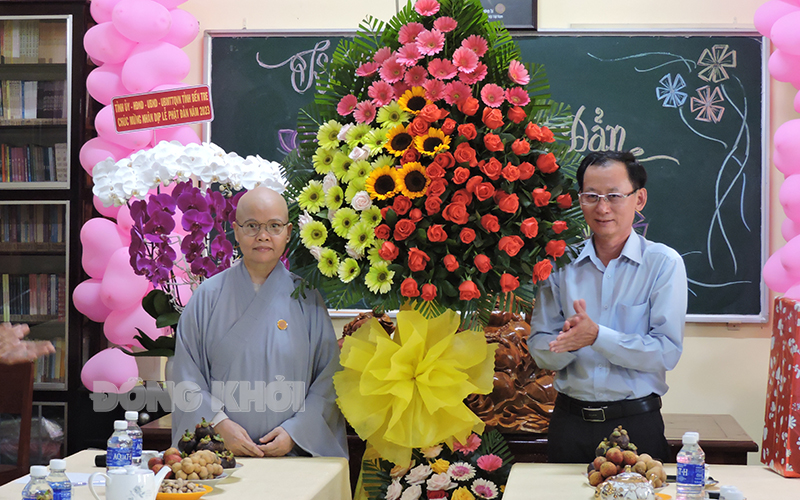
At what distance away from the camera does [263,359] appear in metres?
2.20

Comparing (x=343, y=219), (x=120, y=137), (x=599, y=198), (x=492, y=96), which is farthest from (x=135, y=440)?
(x=120, y=137)

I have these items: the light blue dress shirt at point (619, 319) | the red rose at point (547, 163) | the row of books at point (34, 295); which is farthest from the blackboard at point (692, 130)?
the row of books at point (34, 295)

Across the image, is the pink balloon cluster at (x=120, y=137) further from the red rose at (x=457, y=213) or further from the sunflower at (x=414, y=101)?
the red rose at (x=457, y=213)

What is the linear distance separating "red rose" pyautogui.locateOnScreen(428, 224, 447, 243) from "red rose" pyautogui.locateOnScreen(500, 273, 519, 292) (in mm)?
170

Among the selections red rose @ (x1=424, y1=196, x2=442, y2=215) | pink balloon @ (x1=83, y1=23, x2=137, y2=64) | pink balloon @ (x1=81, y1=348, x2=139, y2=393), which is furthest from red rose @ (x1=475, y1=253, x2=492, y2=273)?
pink balloon @ (x1=83, y1=23, x2=137, y2=64)

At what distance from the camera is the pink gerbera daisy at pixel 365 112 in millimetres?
2039

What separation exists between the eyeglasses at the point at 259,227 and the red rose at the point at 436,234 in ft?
1.66

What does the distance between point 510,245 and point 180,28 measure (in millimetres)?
2031

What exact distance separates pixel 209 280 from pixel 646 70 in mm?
2229

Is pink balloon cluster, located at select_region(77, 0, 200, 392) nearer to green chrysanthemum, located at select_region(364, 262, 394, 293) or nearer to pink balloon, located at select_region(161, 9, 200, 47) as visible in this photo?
pink balloon, located at select_region(161, 9, 200, 47)

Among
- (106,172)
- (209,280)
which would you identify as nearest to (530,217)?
(209,280)

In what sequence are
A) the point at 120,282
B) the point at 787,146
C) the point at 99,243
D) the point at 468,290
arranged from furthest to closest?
the point at 99,243
the point at 120,282
the point at 787,146
the point at 468,290

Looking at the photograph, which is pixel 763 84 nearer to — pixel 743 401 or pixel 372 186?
pixel 743 401

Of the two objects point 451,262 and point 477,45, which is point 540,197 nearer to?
point 451,262
